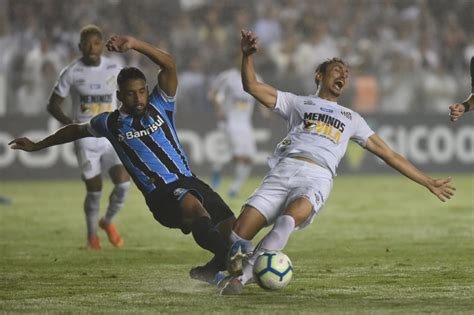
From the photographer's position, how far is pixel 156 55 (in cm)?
805

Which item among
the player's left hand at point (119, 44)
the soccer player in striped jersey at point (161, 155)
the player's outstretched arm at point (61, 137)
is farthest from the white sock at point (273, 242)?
the player's outstretched arm at point (61, 137)

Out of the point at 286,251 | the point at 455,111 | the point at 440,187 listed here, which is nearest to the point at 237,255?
the point at 440,187

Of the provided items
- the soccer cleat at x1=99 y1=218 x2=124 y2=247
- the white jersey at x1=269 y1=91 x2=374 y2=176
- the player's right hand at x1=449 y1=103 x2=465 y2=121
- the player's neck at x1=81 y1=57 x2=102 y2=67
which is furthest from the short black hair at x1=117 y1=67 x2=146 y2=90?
the soccer cleat at x1=99 y1=218 x2=124 y2=247

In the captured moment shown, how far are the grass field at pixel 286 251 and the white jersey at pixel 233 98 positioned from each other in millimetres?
2452

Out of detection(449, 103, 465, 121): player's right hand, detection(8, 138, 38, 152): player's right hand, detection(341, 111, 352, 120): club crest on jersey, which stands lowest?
detection(8, 138, 38, 152): player's right hand

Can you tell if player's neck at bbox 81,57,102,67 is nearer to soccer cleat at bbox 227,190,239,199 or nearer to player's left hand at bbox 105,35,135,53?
player's left hand at bbox 105,35,135,53

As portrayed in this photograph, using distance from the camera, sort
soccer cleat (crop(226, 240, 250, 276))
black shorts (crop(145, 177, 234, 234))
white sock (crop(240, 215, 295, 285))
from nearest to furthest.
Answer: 1. soccer cleat (crop(226, 240, 250, 276))
2. white sock (crop(240, 215, 295, 285))
3. black shorts (crop(145, 177, 234, 234))

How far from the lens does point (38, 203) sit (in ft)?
57.5

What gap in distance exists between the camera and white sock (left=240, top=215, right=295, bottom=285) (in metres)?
7.76

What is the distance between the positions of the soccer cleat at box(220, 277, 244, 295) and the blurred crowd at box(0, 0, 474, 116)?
1353 centimetres

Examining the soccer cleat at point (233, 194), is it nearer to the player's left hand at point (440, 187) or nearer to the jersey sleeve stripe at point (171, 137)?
the jersey sleeve stripe at point (171, 137)

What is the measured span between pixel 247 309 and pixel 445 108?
16.8 m

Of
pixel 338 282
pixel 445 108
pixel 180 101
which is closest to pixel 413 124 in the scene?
pixel 445 108

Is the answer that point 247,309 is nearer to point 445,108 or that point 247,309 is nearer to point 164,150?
point 164,150
